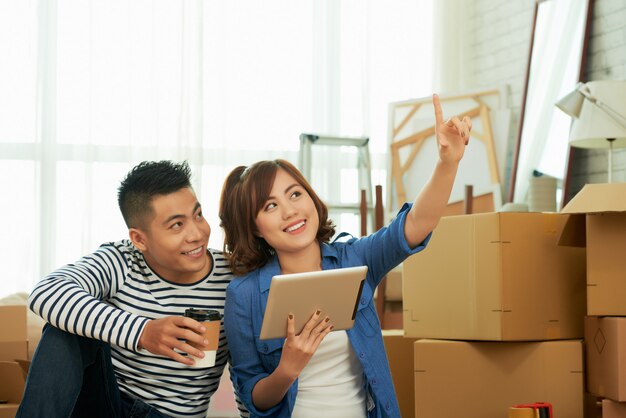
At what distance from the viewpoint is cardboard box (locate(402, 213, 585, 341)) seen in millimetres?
2215

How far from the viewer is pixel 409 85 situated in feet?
16.7

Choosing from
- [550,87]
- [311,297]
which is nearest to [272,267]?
[311,297]

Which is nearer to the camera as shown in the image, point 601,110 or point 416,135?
point 601,110

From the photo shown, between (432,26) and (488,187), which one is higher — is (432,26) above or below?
above

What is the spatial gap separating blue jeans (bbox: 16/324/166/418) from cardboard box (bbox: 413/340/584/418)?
837 mm

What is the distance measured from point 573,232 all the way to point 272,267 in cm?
83

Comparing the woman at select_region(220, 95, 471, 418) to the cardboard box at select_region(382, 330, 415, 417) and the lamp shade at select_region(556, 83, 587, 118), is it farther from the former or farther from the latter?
the lamp shade at select_region(556, 83, 587, 118)

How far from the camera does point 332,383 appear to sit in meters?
1.78

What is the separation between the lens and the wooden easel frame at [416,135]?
4465mm

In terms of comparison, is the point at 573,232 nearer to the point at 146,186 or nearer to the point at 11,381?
the point at 146,186

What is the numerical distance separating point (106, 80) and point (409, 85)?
1.77m

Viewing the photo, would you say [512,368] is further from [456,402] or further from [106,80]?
[106,80]

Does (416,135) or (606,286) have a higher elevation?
(416,135)

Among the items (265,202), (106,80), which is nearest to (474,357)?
(265,202)
